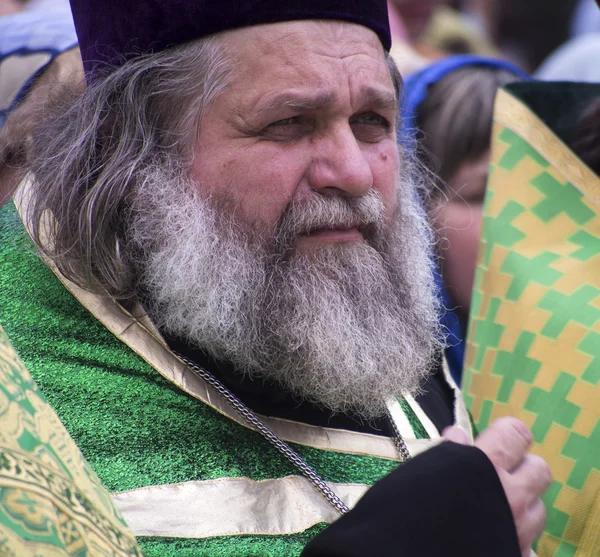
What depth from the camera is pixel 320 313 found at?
2.14m

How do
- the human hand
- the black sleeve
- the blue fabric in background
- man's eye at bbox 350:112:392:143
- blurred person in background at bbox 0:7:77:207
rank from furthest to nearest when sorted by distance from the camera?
the blue fabric in background, blurred person in background at bbox 0:7:77:207, man's eye at bbox 350:112:392:143, the human hand, the black sleeve

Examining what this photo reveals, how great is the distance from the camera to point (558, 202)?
9.43 feet

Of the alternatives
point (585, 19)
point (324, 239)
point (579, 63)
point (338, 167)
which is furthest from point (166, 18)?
point (585, 19)

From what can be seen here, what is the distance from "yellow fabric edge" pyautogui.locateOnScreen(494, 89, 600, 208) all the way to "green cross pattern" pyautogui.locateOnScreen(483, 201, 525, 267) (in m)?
0.20

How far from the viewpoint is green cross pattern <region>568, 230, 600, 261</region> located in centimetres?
271

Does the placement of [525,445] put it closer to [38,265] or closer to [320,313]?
[320,313]

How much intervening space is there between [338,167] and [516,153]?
1.07m

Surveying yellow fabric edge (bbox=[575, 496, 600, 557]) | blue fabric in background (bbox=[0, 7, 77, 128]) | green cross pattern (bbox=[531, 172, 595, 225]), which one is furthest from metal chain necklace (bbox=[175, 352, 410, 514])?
blue fabric in background (bbox=[0, 7, 77, 128])

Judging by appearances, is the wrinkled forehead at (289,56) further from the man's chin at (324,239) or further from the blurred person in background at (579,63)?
the blurred person in background at (579,63)

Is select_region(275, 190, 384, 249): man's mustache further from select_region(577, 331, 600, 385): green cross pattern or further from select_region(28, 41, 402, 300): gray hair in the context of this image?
select_region(577, 331, 600, 385): green cross pattern

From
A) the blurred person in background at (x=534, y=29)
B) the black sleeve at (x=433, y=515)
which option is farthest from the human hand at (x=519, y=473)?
the blurred person in background at (x=534, y=29)

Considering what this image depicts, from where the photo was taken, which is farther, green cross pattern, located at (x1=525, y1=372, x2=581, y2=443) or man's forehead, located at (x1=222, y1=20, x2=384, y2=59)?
green cross pattern, located at (x1=525, y1=372, x2=581, y2=443)

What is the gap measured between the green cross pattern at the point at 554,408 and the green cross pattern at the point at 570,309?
0.49ft

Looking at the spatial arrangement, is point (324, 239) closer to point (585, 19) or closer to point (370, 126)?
point (370, 126)
